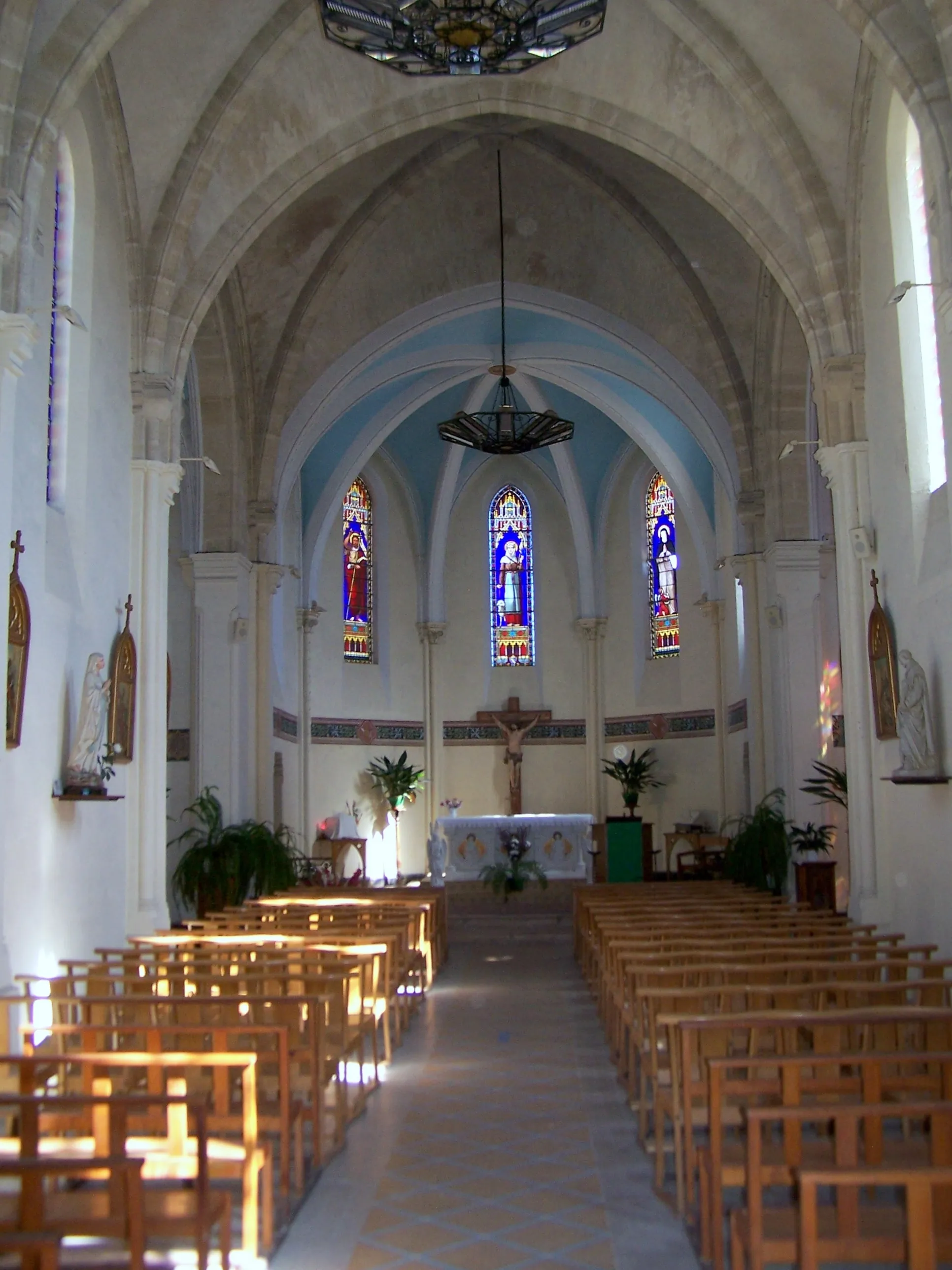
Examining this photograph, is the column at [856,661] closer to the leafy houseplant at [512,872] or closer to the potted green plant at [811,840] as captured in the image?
the potted green plant at [811,840]

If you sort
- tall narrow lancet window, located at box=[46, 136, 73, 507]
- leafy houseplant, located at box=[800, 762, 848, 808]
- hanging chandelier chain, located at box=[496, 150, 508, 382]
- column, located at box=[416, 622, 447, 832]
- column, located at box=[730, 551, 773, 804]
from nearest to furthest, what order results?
tall narrow lancet window, located at box=[46, 136, 73, 507] → leafy houseplant, located at box=[800, 762, 848, 808] → column, located at box=[730, 551, 773, 804] → hanging chandelier chain, located at box=[496, 150, 508, 382] → column, located at box=[416, 622, 447, 832]

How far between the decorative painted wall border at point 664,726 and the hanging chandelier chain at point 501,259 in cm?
748

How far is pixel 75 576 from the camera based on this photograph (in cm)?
1098

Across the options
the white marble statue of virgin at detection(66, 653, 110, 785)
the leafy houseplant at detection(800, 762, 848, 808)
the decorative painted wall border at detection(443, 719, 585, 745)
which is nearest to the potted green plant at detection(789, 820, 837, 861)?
the leafy houseplant at detection(800, 762, 848, 808)

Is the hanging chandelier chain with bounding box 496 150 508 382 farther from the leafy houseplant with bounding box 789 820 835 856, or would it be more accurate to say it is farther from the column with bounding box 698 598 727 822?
the leafy houseplant with bounding box 789 820 835 856

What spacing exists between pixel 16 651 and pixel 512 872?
12.6 m

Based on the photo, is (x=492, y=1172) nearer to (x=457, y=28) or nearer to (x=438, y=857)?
(x=457, y=28)

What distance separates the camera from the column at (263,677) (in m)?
19.1

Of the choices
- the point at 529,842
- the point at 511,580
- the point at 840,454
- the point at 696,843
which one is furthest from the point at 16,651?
the point at 511,580

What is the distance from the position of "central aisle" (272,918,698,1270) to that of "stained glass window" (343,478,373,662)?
53.0 ft

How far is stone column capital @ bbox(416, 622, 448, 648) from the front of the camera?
2728cm

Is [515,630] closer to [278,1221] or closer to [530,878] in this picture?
[530,878]

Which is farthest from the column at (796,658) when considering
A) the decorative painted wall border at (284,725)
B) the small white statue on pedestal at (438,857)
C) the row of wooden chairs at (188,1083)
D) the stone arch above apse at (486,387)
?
the row of wooden chairs at (188,1083)

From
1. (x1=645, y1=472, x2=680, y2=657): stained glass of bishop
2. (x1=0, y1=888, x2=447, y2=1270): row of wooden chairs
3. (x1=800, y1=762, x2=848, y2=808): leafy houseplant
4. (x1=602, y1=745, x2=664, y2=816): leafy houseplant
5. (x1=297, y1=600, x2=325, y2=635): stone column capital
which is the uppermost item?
(x1=645, y1=472, x2=680, y2=657): stained glass of bishop
